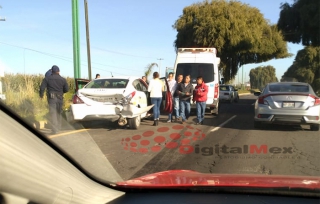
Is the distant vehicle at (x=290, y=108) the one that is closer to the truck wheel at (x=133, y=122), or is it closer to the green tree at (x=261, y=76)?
the truck wheel at (x=133, y=122)

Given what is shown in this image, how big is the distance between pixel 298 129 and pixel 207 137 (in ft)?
11.0

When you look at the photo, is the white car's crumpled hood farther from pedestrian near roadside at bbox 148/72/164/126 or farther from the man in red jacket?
the man in red jacket

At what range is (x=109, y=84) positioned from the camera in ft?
37.2

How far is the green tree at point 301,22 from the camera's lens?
24.2m

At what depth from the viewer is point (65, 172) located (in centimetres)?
223

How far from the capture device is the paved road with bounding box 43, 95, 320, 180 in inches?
254

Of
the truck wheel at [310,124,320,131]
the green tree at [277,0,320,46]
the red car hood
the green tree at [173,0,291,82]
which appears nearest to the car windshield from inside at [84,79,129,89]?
the truck wheel at [310,124,320,131]

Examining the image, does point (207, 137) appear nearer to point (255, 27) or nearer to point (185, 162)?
point (185, 162)

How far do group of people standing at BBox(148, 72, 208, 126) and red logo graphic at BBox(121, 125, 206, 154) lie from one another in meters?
1.02

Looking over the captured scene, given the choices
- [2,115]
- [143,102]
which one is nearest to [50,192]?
[2,115]

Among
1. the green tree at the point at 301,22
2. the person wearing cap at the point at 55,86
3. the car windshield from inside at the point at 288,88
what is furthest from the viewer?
the green tree at the point at 301,22

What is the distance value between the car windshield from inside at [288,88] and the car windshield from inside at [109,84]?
4.42 metres

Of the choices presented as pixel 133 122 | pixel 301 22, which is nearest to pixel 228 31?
pixel 301 22

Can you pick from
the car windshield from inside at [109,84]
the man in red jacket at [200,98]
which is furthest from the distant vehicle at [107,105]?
the man in red jacket at [200,98]
